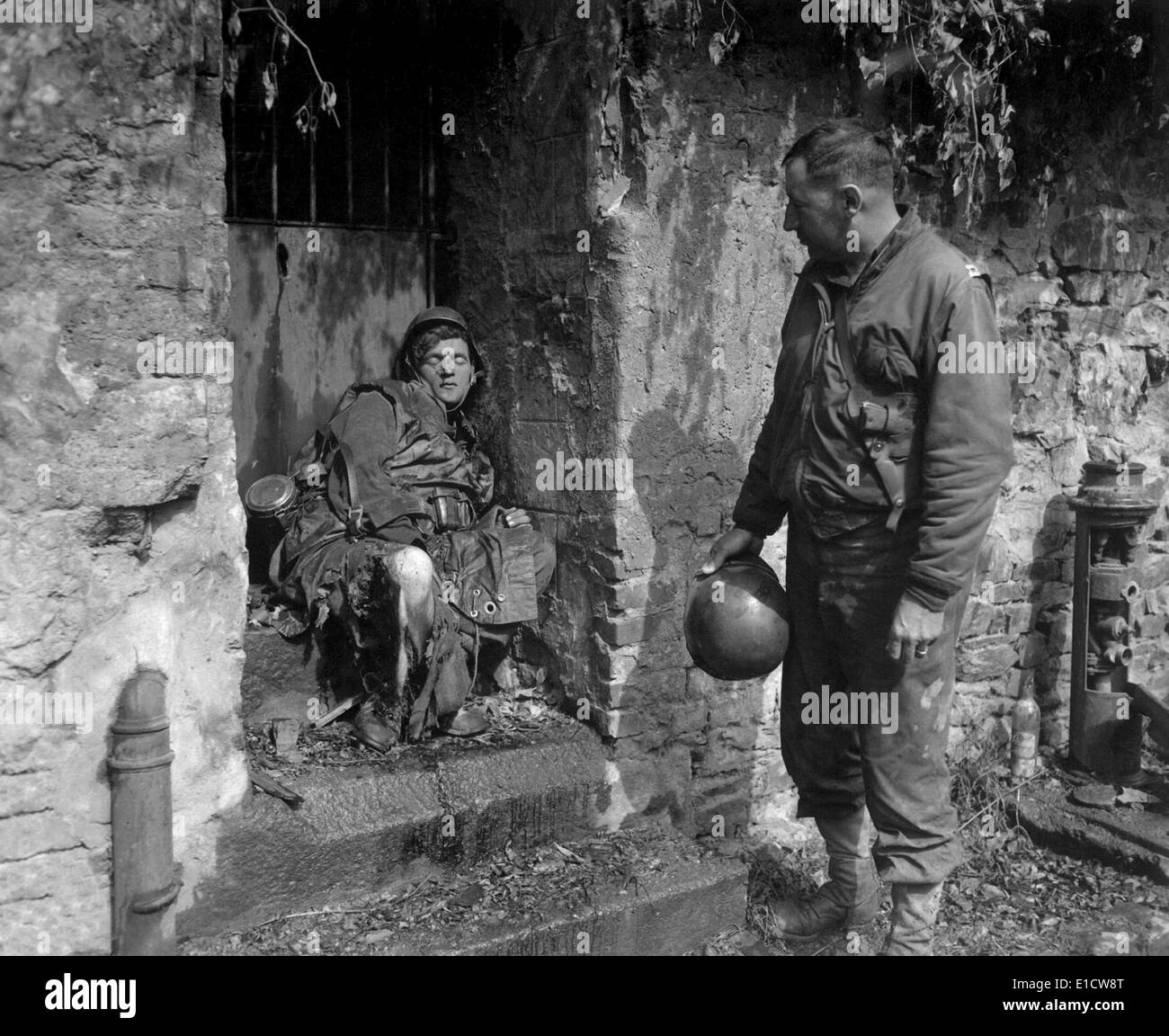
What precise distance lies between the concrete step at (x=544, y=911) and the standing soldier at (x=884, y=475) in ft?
2.19

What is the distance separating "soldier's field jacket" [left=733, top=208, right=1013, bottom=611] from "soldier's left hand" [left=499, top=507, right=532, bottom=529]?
4.86ft

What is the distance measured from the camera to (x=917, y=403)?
3447 millimetres

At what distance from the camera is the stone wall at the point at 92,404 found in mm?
3387

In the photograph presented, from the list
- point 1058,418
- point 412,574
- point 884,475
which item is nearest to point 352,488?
point 412,574

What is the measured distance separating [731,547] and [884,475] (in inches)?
26.7

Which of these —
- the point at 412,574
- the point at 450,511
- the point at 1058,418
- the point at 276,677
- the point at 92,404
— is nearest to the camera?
the point at 92,404

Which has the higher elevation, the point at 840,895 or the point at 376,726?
the point at 376,726

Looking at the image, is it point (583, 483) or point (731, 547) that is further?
point (583, 483)

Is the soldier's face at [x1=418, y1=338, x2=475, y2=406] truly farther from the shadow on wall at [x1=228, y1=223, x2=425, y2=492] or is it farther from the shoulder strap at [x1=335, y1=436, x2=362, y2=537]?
the shoulder strap at [x1=335, y1=436, x2=362, y2=537]

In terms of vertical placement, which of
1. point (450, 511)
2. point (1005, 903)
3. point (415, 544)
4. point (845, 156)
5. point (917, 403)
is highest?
point (845, 156)

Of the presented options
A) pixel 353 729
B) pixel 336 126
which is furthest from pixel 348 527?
pixel 336 126

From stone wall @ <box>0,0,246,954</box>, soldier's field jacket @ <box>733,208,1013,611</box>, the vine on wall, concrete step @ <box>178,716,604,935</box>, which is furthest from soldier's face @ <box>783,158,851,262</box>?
concrete step @ <box>178,716,604,935</box>

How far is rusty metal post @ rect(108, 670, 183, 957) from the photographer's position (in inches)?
139

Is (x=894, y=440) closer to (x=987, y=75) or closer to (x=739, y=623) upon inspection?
(x=739, y=623)
